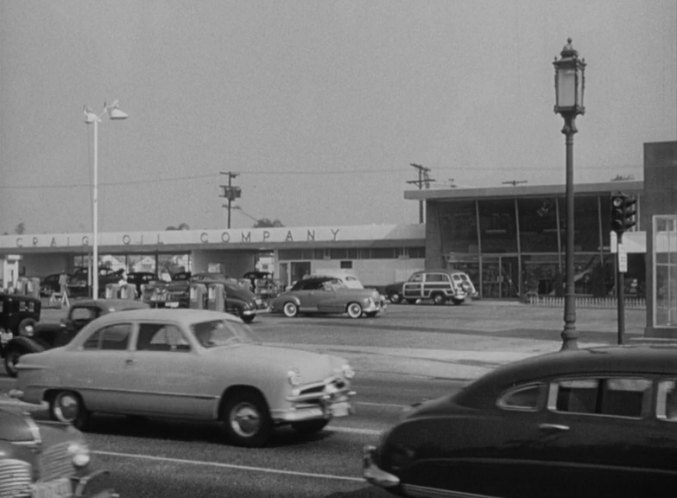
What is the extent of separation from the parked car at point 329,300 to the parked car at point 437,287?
38.7 ft

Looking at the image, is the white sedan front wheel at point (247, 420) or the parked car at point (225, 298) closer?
the white sedan front wheel at point (247, 420)

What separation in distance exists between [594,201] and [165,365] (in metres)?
48.1

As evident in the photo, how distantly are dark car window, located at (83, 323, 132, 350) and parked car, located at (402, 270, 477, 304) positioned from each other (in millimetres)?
38662

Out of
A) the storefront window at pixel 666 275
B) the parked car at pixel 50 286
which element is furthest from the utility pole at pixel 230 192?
the storefront window at pixel 666 275

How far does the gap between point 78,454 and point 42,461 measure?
47 centimetres

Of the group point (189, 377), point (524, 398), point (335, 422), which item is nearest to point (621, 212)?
point (335, 422)

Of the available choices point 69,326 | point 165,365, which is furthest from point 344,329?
point 165,365

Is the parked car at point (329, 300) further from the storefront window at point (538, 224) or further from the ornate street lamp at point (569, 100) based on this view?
the storefront window at point (538, 224)

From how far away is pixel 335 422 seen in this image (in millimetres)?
12828

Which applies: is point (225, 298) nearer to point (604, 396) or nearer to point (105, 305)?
point (105, 305)

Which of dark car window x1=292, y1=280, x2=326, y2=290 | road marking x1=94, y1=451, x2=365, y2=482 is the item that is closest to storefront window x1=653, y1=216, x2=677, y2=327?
dark car window x1=292, y1=280, x2=326, y2=290

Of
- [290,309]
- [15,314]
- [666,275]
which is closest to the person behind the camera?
[15,314]

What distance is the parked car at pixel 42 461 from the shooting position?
244 inches

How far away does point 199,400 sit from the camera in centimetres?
1105
